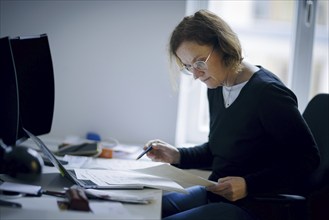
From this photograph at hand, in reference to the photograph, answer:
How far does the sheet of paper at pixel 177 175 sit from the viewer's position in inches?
53.7

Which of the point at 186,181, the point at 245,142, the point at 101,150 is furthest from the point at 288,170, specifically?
the point at 101,150

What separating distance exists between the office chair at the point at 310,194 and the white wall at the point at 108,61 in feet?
2.66

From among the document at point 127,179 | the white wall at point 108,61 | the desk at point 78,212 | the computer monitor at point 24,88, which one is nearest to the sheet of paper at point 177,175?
the document at point 127,179

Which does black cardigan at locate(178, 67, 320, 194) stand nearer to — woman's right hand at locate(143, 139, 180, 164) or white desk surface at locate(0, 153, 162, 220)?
woman's right hand at locate(143, 139, 180, 164)

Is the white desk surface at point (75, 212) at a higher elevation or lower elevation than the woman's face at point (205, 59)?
lower

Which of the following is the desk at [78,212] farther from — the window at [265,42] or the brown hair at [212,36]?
the window at [265,42]

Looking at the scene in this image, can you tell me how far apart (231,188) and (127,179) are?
1.10 feet

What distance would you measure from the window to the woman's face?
866mm

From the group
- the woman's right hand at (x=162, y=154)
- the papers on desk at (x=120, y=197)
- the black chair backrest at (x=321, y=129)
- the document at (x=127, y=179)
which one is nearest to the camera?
the papers on desk at (x=120, y=197)

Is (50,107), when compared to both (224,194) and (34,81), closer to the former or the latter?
(34,81)

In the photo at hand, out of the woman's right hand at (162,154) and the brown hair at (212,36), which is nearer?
the brown hair at (212,36)

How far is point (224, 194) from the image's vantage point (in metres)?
1.43

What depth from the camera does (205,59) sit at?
160 cm

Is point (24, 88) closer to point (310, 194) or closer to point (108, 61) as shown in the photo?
point (108, 61)
